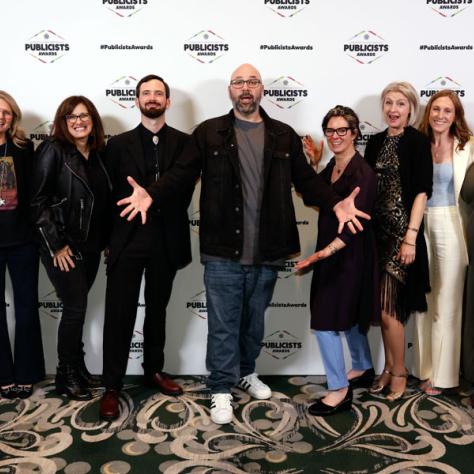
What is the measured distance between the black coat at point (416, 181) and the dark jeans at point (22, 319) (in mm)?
2059

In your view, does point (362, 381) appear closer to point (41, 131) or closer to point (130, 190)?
point (130, 190)

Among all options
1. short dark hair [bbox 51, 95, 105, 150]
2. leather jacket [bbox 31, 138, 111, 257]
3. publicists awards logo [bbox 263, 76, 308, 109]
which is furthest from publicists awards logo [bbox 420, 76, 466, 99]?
leather jacket [bbox 31, 138, 111, 257]

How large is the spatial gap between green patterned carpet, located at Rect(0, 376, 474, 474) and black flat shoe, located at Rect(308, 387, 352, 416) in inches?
1.3

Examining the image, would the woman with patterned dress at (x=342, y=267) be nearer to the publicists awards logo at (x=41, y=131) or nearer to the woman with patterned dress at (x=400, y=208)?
the woman with patterned dress at (x=400, y=208)

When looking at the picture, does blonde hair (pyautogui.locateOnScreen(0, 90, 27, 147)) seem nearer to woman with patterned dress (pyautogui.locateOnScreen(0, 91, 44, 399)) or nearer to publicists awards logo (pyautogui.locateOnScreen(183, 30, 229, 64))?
woman with patterned dress (pyautogui.locateOnScreen(0, 91, 44, 399))

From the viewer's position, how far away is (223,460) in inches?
94.1

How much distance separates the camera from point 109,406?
2.78 metres

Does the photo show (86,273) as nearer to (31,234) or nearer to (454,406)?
(31,234)

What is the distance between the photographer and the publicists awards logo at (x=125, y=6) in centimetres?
317

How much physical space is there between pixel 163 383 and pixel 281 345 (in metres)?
0.84

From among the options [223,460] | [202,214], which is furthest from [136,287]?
[223,460]

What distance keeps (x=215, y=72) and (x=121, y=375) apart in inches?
74.8

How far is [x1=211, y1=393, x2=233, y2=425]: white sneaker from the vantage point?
272 cm

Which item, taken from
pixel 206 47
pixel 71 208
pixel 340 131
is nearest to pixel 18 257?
pixel 71 208
